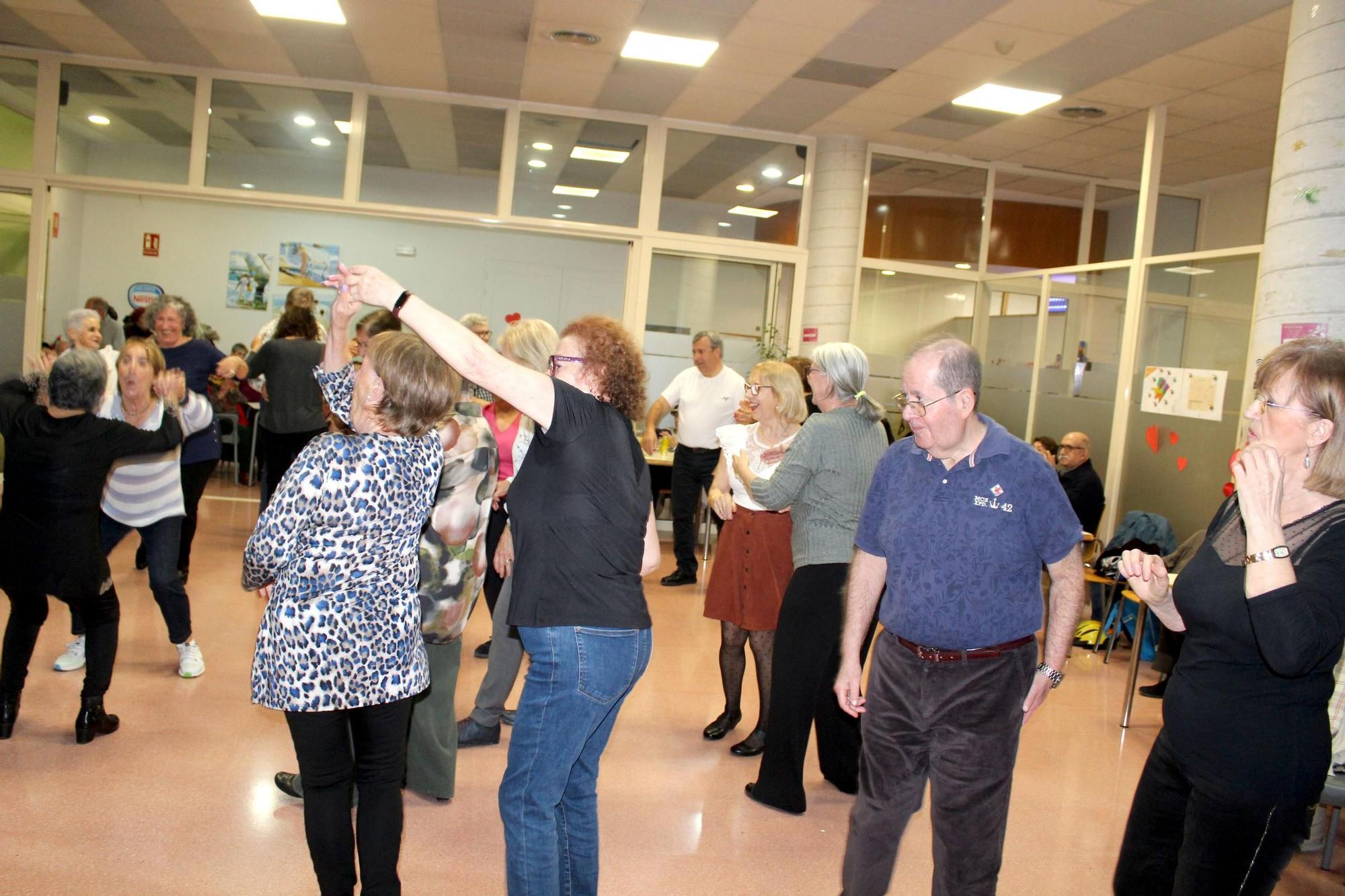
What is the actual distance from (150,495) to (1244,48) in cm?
655

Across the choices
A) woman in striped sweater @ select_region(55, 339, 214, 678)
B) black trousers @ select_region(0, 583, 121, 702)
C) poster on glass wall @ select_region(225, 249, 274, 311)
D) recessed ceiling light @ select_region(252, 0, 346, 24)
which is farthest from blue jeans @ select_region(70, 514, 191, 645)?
poster on glass wall @ select_region(225, 249, 274, 311)

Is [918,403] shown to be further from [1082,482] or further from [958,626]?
[1082,482]

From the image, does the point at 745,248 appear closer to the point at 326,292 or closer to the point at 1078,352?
the point at 1078,352

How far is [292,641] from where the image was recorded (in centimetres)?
224

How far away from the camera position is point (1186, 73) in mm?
6660

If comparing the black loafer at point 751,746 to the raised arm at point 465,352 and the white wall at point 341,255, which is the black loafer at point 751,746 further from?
the white wall at point 341,255

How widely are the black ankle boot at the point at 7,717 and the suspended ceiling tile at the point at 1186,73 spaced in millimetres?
7060

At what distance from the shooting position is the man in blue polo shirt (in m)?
2.32

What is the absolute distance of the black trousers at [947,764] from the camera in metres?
2.32

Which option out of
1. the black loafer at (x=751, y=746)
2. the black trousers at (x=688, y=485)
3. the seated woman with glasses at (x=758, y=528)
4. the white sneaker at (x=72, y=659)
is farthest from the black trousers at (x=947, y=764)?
the black trousers at (x=688, y=485)

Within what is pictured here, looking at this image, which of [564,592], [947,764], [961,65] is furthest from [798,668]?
[961,65]

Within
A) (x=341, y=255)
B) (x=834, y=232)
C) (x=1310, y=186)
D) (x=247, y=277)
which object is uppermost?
(x=834, y=232)

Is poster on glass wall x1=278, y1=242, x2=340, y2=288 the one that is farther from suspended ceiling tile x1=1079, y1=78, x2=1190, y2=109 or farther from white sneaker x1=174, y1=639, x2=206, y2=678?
suspended ceiling tile x1=1079, y1=78, x2=1190, y2=109

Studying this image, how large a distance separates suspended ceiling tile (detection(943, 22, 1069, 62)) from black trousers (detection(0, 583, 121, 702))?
5.62m
